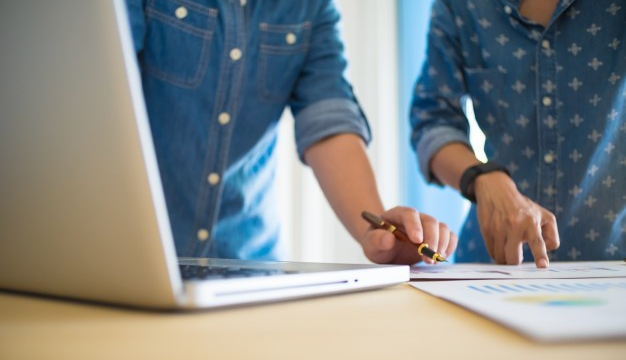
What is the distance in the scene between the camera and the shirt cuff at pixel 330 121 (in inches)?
40.3

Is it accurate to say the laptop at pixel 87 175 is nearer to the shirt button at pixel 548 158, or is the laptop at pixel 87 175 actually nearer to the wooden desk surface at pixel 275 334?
the wooden desk surface at pixel 275 334

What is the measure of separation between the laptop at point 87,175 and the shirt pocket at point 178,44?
1.98ft

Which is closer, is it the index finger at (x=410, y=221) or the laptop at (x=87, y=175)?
the laptop at (x=87, y=175)

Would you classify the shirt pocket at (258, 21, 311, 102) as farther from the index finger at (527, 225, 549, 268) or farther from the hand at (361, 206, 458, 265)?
the index finger at (527, 225, 549, 268)

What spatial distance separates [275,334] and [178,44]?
2.62 feet

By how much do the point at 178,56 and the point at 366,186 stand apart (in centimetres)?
41

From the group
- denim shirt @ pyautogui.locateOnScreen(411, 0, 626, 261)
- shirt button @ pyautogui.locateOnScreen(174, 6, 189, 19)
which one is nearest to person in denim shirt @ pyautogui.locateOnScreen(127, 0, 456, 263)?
shirt button @ pyautogui.locateOnScreen(174, 6, 189, 19)

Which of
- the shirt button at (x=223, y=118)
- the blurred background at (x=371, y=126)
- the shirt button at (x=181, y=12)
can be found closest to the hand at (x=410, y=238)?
the shirt button at (x=223, y=118)

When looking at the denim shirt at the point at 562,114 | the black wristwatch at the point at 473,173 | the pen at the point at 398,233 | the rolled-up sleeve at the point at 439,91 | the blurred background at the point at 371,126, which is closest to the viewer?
the pen at the point at 398,233

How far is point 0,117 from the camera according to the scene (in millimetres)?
398

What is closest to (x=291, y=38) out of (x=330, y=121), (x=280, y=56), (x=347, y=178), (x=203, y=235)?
(x=280, y=56)

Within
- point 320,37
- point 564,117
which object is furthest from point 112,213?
point 564,117

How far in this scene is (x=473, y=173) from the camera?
3.15ft

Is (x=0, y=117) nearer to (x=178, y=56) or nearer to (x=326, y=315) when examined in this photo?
(x=326, y=315)
